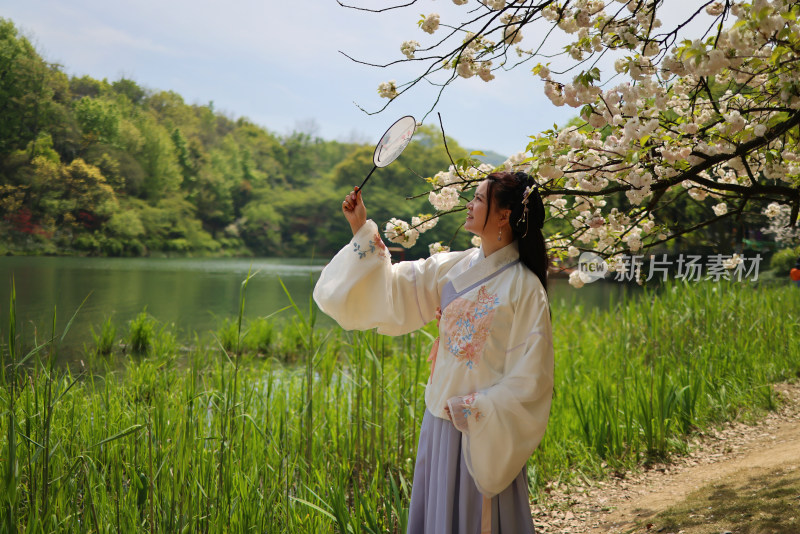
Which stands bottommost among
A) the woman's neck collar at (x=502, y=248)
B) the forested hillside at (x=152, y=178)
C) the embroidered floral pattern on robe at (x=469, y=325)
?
the embroidered floral pattern on robe at (x=469, y=325)

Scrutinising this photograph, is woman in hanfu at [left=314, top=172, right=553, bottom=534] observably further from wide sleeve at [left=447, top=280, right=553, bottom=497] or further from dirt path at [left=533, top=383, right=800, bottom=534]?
dirt path at [left=533, top=383, right=800, bottom=534]

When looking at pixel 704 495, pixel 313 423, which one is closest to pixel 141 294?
pixel 313 423

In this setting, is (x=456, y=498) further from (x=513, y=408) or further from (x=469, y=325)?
(x=469, y=325)

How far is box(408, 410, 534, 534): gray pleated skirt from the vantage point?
1.49 metres

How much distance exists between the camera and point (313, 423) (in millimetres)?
2967

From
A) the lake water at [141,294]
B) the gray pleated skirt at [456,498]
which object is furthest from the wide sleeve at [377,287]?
the lake water at [141,294]

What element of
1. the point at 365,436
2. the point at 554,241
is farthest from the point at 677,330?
the point at 365,436

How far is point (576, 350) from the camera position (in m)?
4.49

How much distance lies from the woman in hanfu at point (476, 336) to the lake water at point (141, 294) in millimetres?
5170

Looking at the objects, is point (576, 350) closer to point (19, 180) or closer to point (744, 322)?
point (744, 322)

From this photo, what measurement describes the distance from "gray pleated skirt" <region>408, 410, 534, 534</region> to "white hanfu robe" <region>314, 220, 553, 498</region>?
50mm

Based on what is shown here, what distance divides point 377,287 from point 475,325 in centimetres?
32

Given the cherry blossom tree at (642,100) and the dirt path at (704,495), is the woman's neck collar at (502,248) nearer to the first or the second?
the cherry blossom tree at (642,100)

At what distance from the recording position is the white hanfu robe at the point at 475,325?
140cm
